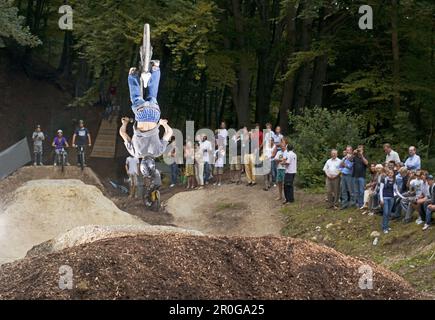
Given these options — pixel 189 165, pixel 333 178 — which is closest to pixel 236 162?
pixel 189 165

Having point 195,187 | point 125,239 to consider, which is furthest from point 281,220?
point 125,239

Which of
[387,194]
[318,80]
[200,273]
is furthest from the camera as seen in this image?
[318,80]

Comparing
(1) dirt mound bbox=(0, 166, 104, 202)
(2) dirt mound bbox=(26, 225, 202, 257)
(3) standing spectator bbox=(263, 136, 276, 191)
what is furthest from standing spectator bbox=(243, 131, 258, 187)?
(2) dirt mound bbox=(26, 225, 202, 257)

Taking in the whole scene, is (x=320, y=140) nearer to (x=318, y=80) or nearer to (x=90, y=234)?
(x=318, y=80)

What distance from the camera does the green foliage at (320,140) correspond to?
2639cm

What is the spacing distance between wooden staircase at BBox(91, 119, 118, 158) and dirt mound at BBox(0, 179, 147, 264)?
1295cm

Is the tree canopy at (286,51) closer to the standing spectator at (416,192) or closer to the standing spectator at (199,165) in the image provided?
the standing spectator at (199,165)

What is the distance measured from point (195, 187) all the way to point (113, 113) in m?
14.5

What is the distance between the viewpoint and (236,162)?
2891 cm

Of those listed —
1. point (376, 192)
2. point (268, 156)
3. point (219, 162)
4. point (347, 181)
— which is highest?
point (268, 156)

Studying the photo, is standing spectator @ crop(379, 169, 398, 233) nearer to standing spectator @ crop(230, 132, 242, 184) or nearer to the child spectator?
the child spectator

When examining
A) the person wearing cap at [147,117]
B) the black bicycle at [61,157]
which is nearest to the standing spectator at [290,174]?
the person wearing cap at [147,117]

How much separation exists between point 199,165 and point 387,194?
9.97m

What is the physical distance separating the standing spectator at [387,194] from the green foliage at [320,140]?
668 cm
